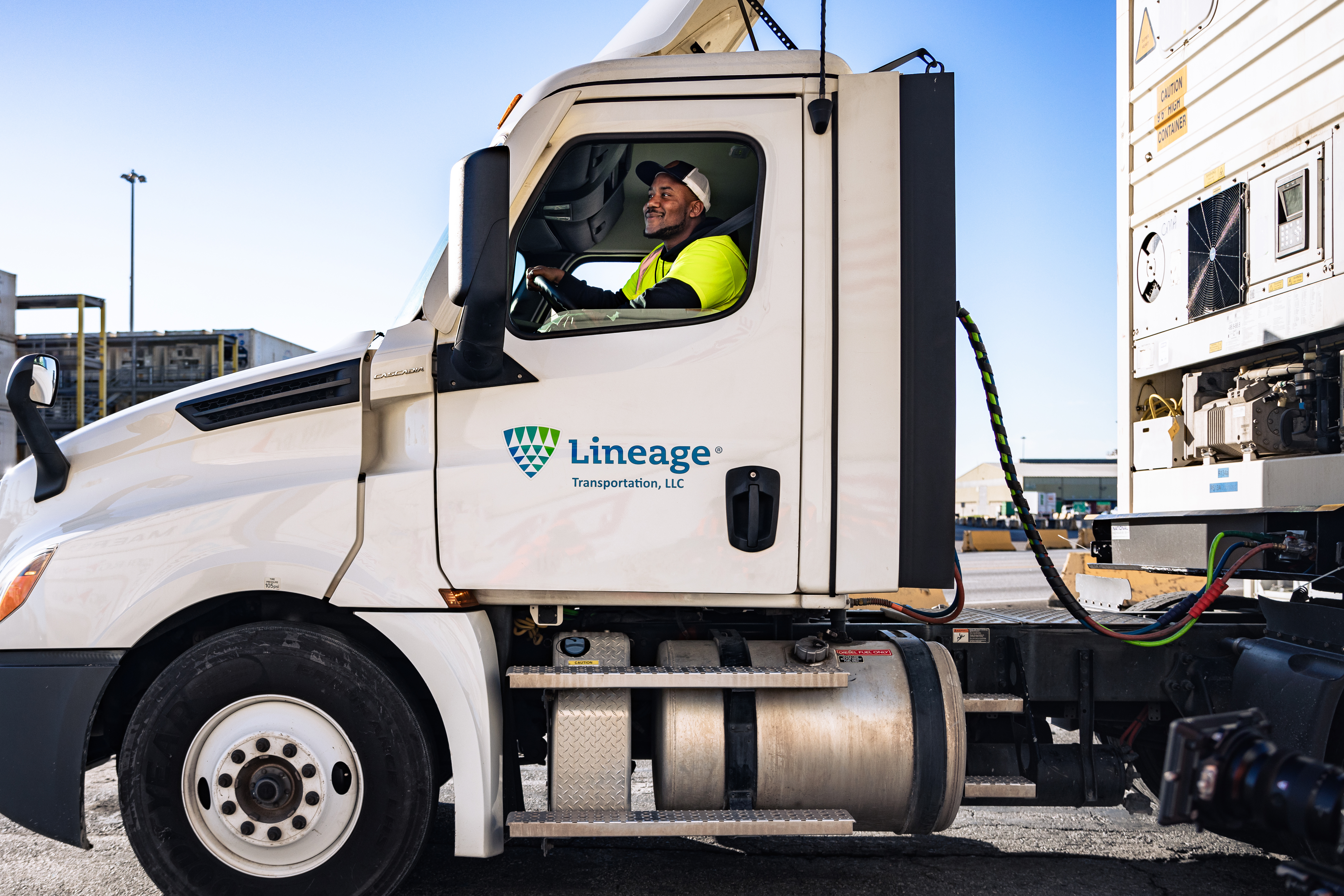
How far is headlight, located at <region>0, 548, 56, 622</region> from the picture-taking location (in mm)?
3027

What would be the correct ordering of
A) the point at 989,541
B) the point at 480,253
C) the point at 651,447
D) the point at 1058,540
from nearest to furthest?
the point at 480,253 → the point at 651,447 → the point at 1058,540 → the point at 989,541

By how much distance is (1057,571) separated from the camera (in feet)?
11.1

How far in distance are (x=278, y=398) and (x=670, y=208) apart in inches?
62.1

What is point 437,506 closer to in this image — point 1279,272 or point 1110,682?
point 1110,682

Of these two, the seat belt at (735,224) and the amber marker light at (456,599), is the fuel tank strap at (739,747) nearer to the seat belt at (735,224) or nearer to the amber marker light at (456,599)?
the amber marker light at (456,599)

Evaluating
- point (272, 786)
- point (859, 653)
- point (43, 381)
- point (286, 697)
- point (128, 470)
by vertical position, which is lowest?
point (272, 786)

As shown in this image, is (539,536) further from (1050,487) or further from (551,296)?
(1050,487)

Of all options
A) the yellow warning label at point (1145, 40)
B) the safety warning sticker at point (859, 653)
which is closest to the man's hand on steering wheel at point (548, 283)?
the safety warning sticker at point (859, 653)

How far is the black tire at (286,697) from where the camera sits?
2922mm

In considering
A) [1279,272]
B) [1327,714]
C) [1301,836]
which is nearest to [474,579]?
[1301,836]

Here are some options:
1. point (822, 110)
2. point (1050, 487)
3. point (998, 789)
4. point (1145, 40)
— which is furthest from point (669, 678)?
point (1050, 487)

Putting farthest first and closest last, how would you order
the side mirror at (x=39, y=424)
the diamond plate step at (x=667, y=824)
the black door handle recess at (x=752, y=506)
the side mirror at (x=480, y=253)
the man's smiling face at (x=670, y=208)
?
the man's smiling face at (x=670, y=208) < the side mirror at (x=39, y=424) < the black door handle recess at (x=752, y=506) < the diamond plate step at (x=667, y=824) < the side mirror at (x=480, y=253)

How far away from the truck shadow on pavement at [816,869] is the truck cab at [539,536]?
50 centimetres

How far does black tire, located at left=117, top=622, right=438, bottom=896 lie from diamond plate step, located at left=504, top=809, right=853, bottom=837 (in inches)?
16.1
